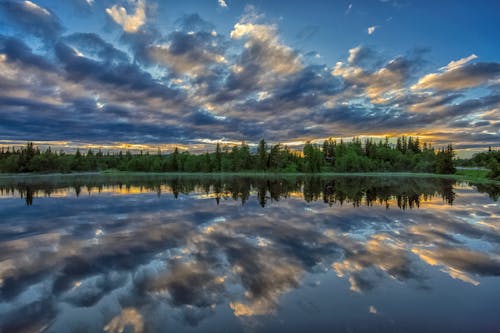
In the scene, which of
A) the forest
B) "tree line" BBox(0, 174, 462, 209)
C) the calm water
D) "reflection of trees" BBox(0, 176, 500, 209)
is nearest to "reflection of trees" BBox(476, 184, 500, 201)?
"reflection of trees" BBox(0, 176, 500, 209)

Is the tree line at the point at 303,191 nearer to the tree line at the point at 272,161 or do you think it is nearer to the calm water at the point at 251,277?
the calm water at the point at 251,277

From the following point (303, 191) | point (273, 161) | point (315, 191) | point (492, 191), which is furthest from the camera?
point (273, 161)

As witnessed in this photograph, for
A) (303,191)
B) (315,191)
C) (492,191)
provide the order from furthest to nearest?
(303,191)
(315,191)
(492,191)

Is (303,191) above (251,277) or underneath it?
underneath

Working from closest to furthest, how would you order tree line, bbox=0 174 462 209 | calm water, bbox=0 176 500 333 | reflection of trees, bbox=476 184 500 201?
calm water, bbox=0 176 500 333 < tree line, bbox=0 174 462 209 < reflection of trees, bbox=476 184 500 201

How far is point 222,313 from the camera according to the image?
20.6 feet

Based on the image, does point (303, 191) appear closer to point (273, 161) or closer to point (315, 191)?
point (315, 191)

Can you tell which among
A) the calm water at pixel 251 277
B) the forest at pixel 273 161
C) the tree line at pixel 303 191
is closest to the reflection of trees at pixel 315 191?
the tree line at pixel 303 191

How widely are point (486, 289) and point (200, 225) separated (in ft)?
40.6

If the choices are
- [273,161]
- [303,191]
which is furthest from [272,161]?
[303,191]

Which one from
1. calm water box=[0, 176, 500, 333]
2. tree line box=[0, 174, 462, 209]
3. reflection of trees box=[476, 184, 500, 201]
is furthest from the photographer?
reflection of trees box=[476, 184, 500, 201]

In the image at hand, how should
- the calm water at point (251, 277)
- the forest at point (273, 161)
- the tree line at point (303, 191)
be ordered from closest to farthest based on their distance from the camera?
the calm water at point (251, 277) → the tree line at point (303, 191) → the forest at point (273, 161)

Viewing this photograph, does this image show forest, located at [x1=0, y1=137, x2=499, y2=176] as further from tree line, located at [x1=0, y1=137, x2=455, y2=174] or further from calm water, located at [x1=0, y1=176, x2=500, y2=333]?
calm water, located at [x1=0, y1=176, x2=500, y2=333]

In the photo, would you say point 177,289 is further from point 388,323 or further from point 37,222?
point 37,222
